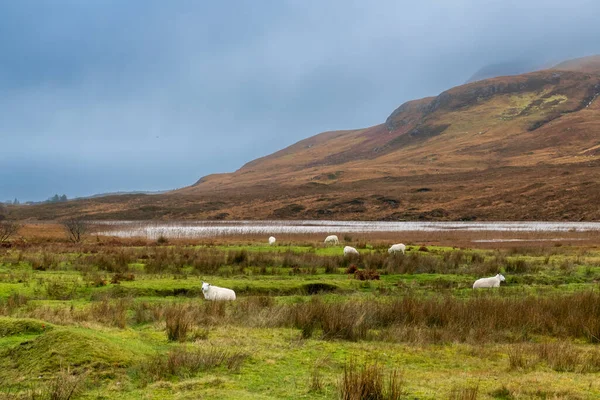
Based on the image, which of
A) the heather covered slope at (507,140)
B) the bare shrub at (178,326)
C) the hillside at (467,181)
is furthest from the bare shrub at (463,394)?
the heather covered slope at (507,140)

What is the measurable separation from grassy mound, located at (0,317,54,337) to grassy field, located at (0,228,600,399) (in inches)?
1.2

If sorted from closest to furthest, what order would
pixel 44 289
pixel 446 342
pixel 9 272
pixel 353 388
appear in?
1. pixel 353 388
2. pixel 446 342
3. pixel 44 289
4. pixel 9 272

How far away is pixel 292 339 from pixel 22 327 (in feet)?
16.2

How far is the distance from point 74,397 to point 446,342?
710 cm

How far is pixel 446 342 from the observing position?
412 inches

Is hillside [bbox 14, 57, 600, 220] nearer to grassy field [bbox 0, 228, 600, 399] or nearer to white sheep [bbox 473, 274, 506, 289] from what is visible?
white sheep [bbox 473, 274, 506, 289]

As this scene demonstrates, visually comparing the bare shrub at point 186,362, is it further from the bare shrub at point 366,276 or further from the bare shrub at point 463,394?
the bare shrub at point 366,276

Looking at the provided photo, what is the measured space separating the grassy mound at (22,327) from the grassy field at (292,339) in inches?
1.2

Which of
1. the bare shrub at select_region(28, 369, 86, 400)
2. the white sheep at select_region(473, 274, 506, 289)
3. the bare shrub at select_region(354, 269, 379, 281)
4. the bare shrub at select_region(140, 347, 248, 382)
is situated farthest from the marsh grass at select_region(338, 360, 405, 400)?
the bare shrub at select_region(354, 269, 379, 281)

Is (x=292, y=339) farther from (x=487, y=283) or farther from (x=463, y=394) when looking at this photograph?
(x=487, y=283)

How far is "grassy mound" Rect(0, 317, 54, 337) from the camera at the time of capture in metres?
9.02

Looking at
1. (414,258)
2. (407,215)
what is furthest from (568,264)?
(407,215)

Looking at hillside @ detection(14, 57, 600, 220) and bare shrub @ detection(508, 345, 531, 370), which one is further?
hillside @ detection(14, 57, 600, 220)

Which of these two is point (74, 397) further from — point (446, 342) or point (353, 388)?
point (446, 342)
